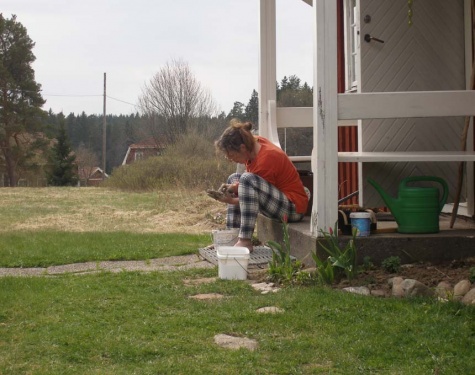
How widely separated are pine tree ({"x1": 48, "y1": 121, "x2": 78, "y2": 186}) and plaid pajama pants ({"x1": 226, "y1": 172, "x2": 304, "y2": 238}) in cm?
3025

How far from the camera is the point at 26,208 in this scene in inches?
596

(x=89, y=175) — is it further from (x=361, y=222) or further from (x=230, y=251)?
(x=361, y=222)

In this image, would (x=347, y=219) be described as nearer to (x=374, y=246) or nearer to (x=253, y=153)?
(x=374, y=246)

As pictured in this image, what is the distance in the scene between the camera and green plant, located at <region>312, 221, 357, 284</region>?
4.90m

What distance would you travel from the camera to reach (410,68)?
691 cm

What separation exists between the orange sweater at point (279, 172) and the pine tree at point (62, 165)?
1189 inches

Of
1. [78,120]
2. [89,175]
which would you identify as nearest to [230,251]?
[89,175]

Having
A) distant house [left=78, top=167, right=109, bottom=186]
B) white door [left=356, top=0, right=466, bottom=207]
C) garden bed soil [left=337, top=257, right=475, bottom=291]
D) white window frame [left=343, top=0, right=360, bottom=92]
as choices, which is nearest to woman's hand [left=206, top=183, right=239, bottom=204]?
white door [left=356, top=0, right=466, bottom=207]

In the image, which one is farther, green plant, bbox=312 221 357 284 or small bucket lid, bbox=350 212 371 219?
small bucket lid, bbox=350 212 371 219

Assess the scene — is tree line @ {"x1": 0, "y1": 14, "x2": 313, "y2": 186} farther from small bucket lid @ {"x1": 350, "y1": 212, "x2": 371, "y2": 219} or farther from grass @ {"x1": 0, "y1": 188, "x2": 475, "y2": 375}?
grass @ {"x1": 0, "y1": 188, "x2": 475, "y2": 375}

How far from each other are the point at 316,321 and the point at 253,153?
2599 mm

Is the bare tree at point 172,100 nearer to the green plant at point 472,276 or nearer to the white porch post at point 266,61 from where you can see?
the white porch post at point 266,61

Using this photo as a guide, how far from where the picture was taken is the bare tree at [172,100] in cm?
2900

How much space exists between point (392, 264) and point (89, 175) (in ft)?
129
